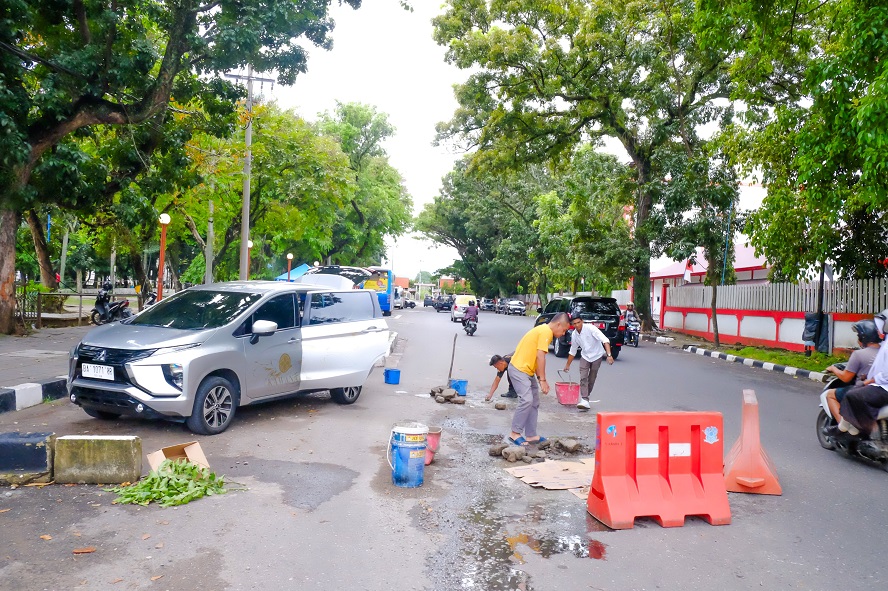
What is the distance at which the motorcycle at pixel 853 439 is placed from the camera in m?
7.11

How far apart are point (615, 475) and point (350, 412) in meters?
5.05

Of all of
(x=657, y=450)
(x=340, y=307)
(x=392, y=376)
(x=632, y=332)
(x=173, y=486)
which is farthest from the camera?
(x=632, y=332)

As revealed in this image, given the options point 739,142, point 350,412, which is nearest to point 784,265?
point 739,142

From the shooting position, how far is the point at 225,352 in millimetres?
7922

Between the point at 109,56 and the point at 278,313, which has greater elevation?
the point at 109,56

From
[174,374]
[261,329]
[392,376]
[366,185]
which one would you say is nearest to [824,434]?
[261,329]

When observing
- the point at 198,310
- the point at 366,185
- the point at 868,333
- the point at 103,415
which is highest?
the point at 366,185

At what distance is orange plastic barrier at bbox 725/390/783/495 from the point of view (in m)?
6.25

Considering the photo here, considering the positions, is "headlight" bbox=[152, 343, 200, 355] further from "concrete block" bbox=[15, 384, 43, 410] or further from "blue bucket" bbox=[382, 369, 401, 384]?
"blue bucket" bbox=[382, 369, 401, 384]

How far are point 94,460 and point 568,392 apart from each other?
6.73 meters

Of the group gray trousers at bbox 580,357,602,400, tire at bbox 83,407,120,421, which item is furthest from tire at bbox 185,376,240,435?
gray trousers at bbox 580,357,602,400

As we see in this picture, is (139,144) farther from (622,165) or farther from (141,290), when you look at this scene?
(622,165)

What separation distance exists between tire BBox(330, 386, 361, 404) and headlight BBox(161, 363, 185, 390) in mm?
2989

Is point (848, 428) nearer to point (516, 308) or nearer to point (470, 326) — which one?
point (470, 326)
